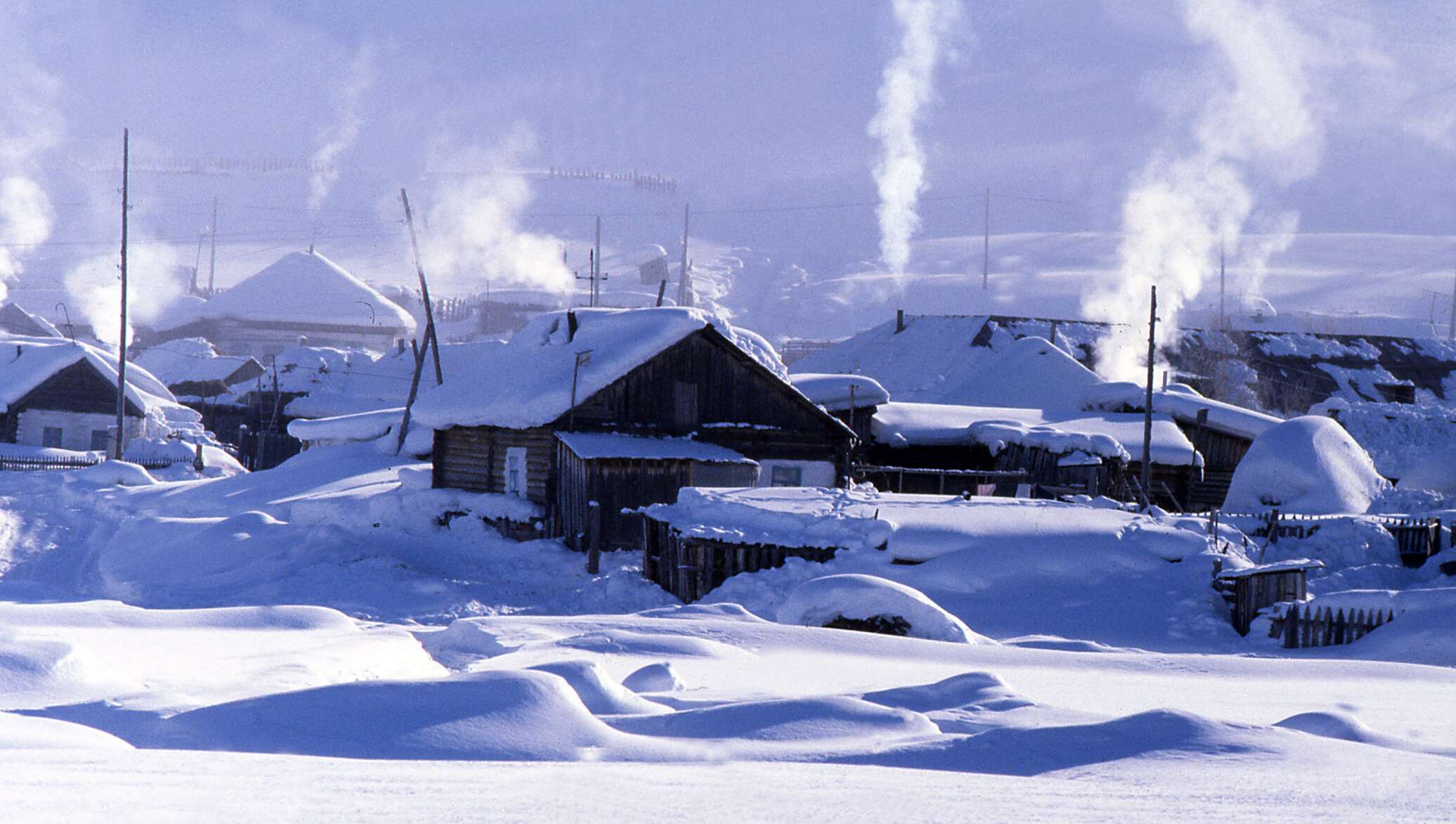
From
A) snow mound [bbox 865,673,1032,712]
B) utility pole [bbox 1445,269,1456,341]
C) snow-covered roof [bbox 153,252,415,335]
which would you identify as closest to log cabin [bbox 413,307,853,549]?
A: snow mound [bbox 865,673,1032,712]

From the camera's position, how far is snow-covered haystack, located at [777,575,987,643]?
1553cm

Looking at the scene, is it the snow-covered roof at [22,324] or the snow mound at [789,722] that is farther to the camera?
the snow-covered roof at [22,324]

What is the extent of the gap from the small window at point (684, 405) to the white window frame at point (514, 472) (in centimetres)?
328

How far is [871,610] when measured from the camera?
15852 millimetres

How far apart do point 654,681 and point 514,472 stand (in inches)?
815

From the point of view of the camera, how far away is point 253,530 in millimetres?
26359

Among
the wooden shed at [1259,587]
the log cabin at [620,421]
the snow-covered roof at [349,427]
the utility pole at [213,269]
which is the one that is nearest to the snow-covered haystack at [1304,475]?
the log cabin at [620,421]

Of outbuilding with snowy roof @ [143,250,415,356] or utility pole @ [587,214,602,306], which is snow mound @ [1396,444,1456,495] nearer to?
utility pole @ [587,214,602,306]

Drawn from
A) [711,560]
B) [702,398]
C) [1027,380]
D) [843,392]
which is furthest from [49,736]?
[1027,380]

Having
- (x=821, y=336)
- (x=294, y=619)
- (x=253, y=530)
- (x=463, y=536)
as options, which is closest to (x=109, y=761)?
(x=294, y=619)

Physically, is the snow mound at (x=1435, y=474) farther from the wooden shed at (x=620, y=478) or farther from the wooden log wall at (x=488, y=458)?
the wooden log wall at (x=488, y=458)

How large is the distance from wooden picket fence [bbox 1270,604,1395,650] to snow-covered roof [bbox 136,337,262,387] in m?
61.2

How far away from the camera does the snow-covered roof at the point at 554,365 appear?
29516mm

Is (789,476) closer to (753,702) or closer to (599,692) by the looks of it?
(599,692)
